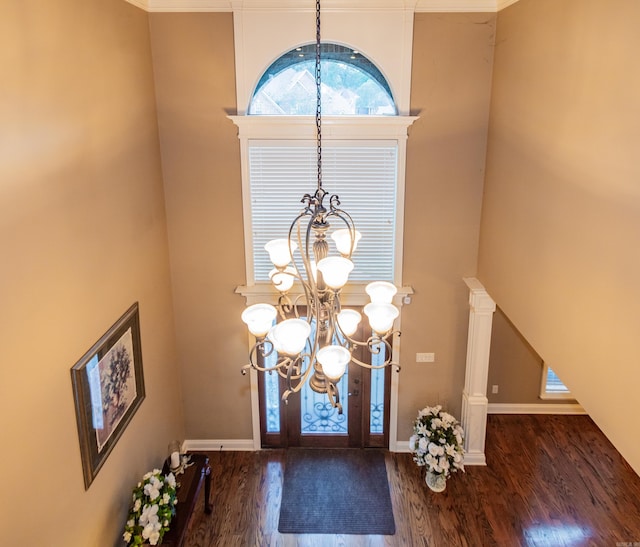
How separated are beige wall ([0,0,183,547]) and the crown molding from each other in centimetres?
38

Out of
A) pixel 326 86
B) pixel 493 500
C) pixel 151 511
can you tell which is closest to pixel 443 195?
pixel 326 86

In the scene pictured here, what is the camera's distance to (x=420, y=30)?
471 cm

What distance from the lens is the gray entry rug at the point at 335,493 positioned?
4.98m

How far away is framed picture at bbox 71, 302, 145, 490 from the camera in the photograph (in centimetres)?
344

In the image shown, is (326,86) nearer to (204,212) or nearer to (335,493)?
(204,212)

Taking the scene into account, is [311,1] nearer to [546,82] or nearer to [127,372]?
[546,82]

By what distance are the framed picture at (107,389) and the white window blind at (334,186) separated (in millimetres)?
1621

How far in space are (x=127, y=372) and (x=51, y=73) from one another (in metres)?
2.31

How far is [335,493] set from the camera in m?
5.39

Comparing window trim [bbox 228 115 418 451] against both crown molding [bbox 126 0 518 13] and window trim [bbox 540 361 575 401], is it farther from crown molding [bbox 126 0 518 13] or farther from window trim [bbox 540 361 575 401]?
window trim [bbox 540 361 575 401]

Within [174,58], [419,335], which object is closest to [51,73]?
[174,58]

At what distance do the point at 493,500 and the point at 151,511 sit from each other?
11.1 feet

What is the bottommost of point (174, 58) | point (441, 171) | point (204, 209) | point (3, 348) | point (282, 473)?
point (282, 473)

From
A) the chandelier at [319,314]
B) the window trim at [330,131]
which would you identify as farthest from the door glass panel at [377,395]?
the chandelier at [319,314]
